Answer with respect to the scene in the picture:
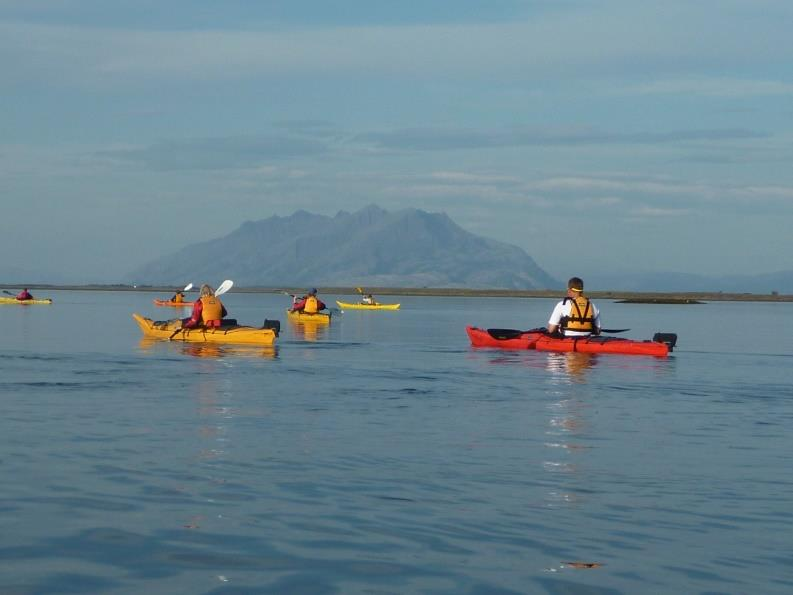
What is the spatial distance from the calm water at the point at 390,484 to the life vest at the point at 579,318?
7.07 metres

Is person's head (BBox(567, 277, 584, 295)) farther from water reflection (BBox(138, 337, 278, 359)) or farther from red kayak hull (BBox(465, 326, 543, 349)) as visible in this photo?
water reflection (BBox(138, 337, 278, 359))

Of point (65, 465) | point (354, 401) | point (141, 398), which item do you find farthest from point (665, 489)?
point (141, 398)

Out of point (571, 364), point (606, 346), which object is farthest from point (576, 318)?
point (571, 364)

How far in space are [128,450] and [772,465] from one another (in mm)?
8137

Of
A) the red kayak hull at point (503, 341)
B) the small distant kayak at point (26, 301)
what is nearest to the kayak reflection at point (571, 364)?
the red kayak hull at point (503, 341)

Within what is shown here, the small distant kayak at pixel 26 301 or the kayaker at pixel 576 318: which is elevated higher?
the kayaker at pixel 576 318

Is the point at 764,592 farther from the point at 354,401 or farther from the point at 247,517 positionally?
the point at 354,401

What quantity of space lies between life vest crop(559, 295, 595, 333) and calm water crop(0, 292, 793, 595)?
23.2 feet

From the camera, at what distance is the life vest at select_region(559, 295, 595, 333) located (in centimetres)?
3394

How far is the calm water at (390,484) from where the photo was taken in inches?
368

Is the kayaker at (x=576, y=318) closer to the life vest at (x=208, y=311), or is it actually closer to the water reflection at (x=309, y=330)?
the life vest at (x=208, y=311)

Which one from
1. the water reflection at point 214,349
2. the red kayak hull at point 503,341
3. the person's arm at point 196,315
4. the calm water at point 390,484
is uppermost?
the person's arm at point 196,315

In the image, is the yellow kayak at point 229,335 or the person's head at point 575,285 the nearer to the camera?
the person's head at point 575,285

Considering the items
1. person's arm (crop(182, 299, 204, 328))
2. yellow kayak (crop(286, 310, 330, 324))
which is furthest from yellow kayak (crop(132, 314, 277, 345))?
yellow kayak (crop(286, 310, 330, 324))
